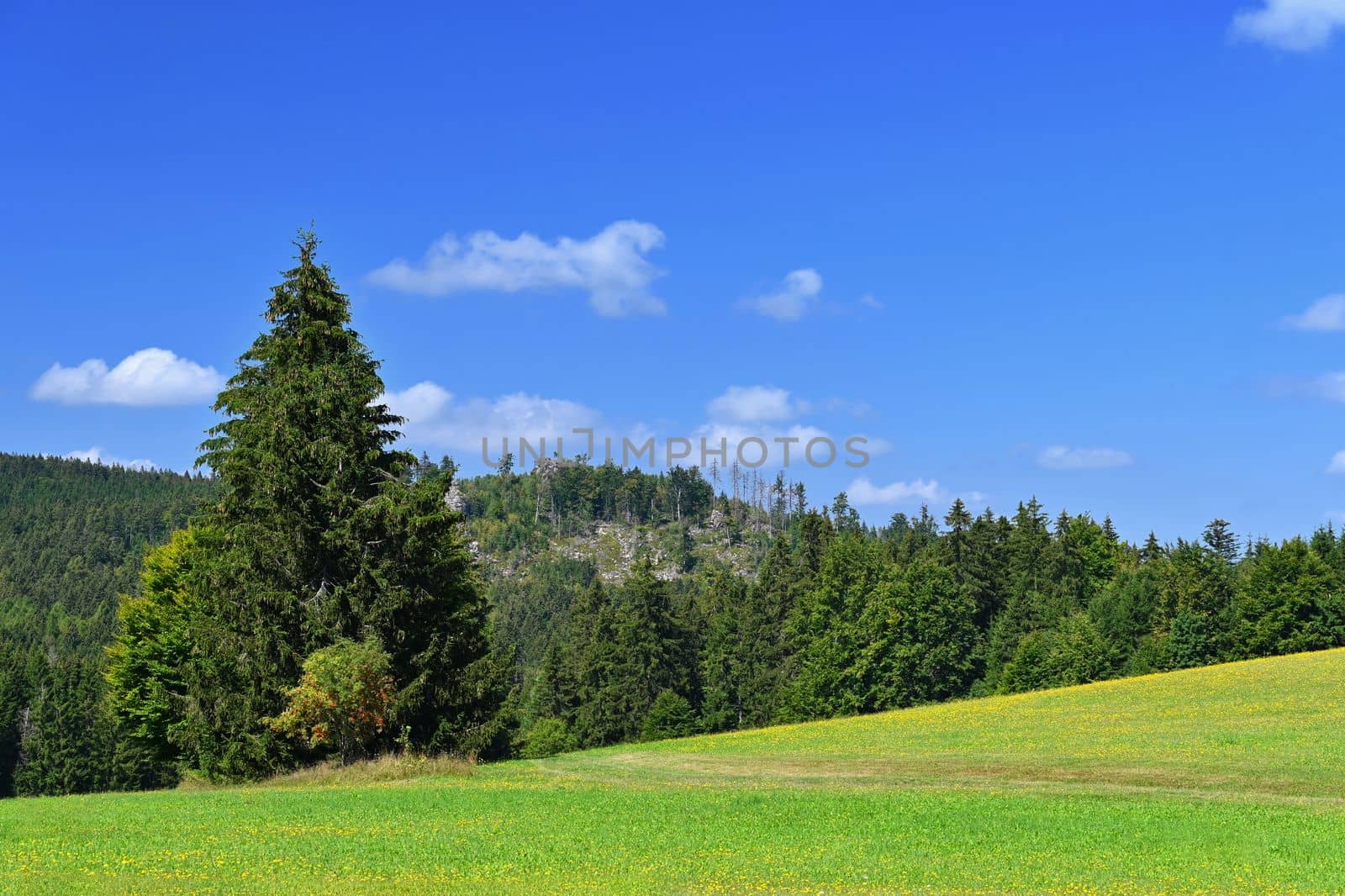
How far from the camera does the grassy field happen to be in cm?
1931

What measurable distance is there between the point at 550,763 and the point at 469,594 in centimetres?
703

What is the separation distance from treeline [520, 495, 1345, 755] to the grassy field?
46809 millimetres

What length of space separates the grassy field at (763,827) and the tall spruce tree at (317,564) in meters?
3.32

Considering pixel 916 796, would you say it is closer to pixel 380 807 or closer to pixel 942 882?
pixel 942 882

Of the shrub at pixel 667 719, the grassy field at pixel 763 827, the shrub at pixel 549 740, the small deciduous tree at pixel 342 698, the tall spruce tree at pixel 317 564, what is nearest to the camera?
the grassy field at pixel 763 827

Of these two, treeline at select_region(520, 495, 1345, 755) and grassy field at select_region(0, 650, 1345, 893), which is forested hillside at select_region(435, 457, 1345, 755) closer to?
treeline at select_region(520, 495, 1345, 755)

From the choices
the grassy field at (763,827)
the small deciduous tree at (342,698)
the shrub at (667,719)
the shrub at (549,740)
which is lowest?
the shrub at (549,740)

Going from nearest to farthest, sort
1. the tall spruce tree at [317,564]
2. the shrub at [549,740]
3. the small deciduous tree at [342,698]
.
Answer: the small deciduous tree at [342,698] → the tall spruce tree at [317,564] → the shrub at [549,740]

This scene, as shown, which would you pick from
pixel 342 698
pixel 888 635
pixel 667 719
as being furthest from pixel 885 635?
pixel 342 698

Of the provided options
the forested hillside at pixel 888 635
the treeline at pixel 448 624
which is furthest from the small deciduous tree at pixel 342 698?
the forested hillside at pixel 888 635

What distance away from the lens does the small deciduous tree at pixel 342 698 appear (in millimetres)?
35844

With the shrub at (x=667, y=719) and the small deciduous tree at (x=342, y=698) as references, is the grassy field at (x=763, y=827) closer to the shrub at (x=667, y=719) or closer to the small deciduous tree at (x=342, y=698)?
the small deciduous tree at (x=342, y=698)

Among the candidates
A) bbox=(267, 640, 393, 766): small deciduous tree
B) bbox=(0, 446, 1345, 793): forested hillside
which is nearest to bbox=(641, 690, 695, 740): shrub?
bbox=(0, 446, 1345, 793): forested hillside

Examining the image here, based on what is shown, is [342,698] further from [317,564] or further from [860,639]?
[860,639]
